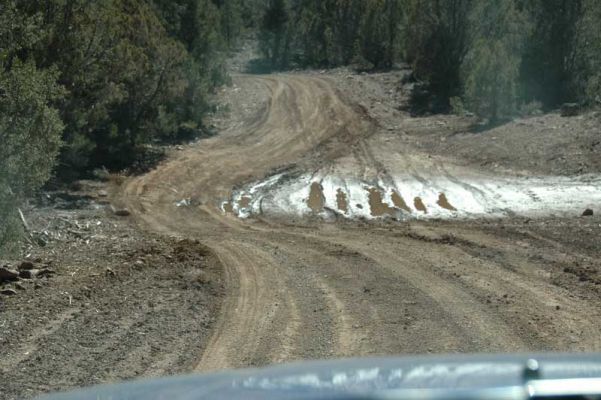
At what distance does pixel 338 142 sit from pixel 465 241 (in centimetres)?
1301

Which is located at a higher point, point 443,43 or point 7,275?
point 443,43

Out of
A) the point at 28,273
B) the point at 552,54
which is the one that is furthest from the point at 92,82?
the point at 552,54

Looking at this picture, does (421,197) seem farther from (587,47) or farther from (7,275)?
(587,47)

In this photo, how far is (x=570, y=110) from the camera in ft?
92.7

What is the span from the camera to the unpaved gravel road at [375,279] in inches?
356

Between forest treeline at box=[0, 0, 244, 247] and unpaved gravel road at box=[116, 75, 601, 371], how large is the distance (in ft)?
5.82

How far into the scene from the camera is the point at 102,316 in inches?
387

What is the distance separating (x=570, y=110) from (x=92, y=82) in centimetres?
1577

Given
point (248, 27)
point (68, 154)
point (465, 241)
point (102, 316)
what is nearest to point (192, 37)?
point (68, 154)

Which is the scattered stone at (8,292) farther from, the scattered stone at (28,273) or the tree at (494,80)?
the tree at (494,80)

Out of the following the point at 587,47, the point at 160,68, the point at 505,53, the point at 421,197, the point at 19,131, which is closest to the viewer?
the point at 19,131

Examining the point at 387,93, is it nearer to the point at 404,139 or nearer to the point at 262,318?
the point at 404,139

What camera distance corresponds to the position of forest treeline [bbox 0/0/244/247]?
12.1m

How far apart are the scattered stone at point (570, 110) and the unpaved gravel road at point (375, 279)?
8675 millimetres
